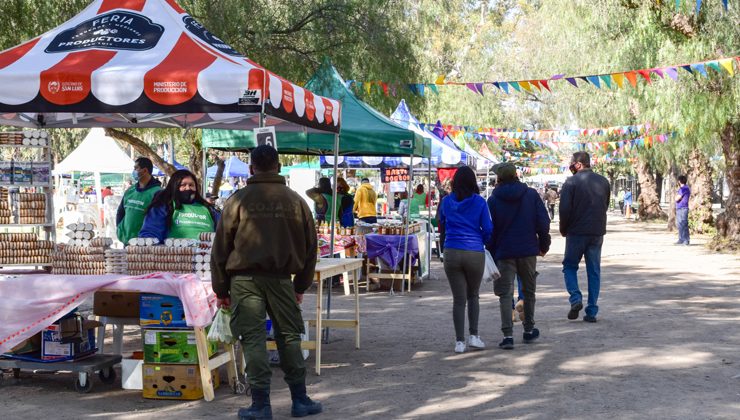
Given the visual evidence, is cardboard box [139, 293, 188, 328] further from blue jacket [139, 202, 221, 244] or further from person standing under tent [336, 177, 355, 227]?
person standing under tent [336, 177, 355, 227]

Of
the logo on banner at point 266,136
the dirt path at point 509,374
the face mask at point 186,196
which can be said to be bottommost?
the dirt path at point 509,374

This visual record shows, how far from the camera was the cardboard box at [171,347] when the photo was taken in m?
7.29

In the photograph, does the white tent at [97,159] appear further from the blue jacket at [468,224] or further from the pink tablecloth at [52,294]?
the pink tablecloth at [52,294]

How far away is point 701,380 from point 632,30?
48.2 ft

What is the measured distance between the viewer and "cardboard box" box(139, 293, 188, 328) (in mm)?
7297

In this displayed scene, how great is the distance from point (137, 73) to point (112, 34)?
42.1 inches

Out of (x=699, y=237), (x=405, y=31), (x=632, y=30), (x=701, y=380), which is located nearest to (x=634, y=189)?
(x=699, y=237)

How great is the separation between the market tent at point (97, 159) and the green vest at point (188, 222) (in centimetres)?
1859

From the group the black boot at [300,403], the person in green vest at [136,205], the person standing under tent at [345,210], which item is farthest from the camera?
the person standing under tent at [345,210]

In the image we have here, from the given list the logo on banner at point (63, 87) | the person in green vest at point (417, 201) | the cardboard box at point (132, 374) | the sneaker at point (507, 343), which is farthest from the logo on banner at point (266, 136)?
the person in green vest at point (417, 201)

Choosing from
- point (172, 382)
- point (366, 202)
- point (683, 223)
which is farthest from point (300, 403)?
point (683, 223)

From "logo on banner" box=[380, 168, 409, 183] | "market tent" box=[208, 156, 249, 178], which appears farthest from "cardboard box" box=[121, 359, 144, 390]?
"market tent" box=[208, 156, 249, 178]

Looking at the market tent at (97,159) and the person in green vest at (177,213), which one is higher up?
the market tent at (97,159)

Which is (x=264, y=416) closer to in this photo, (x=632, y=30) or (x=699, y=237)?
(x=632, y=30)
